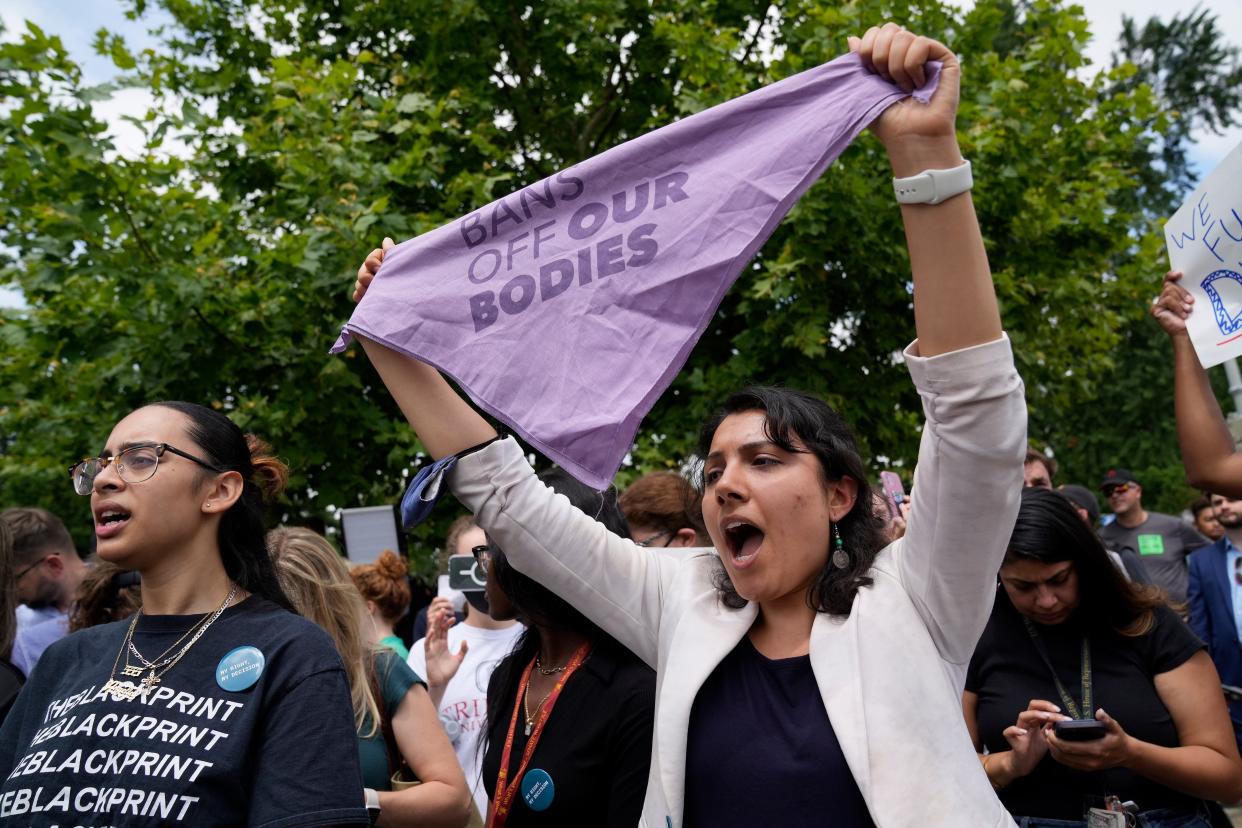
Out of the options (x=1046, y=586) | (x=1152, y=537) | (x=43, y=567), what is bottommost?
(x=1046, y=586)

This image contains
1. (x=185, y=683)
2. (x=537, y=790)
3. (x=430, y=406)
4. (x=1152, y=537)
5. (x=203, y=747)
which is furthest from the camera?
(x=1152, y=537)

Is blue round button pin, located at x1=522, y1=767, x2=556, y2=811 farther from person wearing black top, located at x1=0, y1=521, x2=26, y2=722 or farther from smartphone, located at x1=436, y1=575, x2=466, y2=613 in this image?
smartphone, located at x1=436, y1=575, x2=466, y2=613

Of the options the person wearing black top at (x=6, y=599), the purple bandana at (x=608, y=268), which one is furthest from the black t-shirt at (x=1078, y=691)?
the person wearing black top at (x=6, y=599)

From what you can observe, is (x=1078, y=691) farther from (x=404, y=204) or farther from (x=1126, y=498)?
(x=404, y=204)

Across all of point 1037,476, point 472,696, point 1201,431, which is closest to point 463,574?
point 472,696

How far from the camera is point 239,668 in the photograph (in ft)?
7.42

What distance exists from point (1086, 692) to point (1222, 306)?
3.95ft

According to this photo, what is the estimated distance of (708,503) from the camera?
2.29 meters

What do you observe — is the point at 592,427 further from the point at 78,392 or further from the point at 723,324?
the point at 723,324

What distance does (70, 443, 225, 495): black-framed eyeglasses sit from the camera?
2.46 metres

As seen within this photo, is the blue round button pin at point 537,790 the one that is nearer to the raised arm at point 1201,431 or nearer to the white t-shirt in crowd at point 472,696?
the white t-shirt in crowd at point 472,696

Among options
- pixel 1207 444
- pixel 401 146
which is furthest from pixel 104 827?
pixel 401 146

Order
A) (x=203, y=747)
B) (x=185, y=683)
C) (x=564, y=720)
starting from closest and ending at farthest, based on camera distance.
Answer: (x=203, y=747)
(x=185, y=683)
(x=564, y=720)

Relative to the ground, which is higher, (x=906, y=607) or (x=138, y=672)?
(x=138, y=672)
